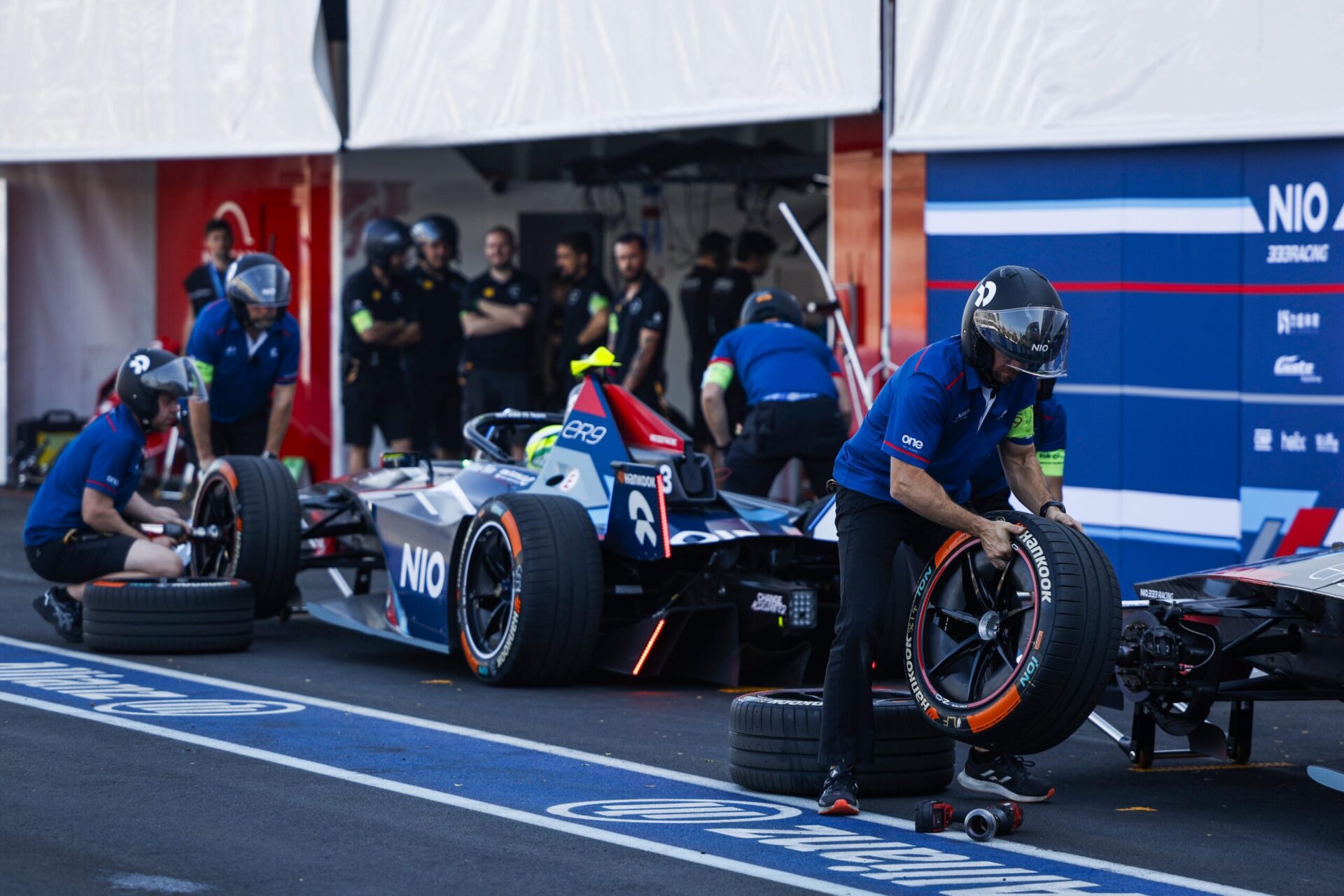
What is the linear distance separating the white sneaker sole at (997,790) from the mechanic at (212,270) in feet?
37.8

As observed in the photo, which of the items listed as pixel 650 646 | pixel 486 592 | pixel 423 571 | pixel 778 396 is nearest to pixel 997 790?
pixel 650 646

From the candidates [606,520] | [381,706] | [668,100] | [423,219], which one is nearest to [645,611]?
[606,520]

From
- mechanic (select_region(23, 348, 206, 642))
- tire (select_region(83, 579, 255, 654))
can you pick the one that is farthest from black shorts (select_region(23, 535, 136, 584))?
tire (select_region(83, 579, 255, 654))

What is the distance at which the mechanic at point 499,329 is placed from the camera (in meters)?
15.3

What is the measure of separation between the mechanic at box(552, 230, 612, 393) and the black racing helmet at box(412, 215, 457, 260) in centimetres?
86

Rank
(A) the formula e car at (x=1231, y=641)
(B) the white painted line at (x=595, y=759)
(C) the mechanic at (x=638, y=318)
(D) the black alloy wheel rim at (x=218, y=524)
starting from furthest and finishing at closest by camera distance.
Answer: (C) the mechanic at (x=638, y=318)
(D) the black alloy wheel rim at (x=218, y=524)
(A) the formula e car at (x=1231, y=641)
(B) the white painted line at (x=595, y=759)

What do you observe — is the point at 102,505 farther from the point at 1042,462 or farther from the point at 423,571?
the point at 1042,462

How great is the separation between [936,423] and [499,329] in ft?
31.1

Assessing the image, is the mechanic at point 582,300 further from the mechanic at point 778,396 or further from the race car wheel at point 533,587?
the race car wheel at point 533,587

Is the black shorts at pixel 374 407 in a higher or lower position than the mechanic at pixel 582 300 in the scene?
lower

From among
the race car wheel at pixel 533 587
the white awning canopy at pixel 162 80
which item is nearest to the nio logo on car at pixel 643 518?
the race car wheel at pixel 533 587

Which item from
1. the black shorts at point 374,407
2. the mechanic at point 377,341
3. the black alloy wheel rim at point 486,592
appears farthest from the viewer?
the black shorts at point 374,407

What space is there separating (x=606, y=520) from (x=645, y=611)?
0.53m

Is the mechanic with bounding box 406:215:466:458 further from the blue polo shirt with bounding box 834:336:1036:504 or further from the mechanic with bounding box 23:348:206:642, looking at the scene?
the blue polo shirt with bounding box 834:336:1036:504
